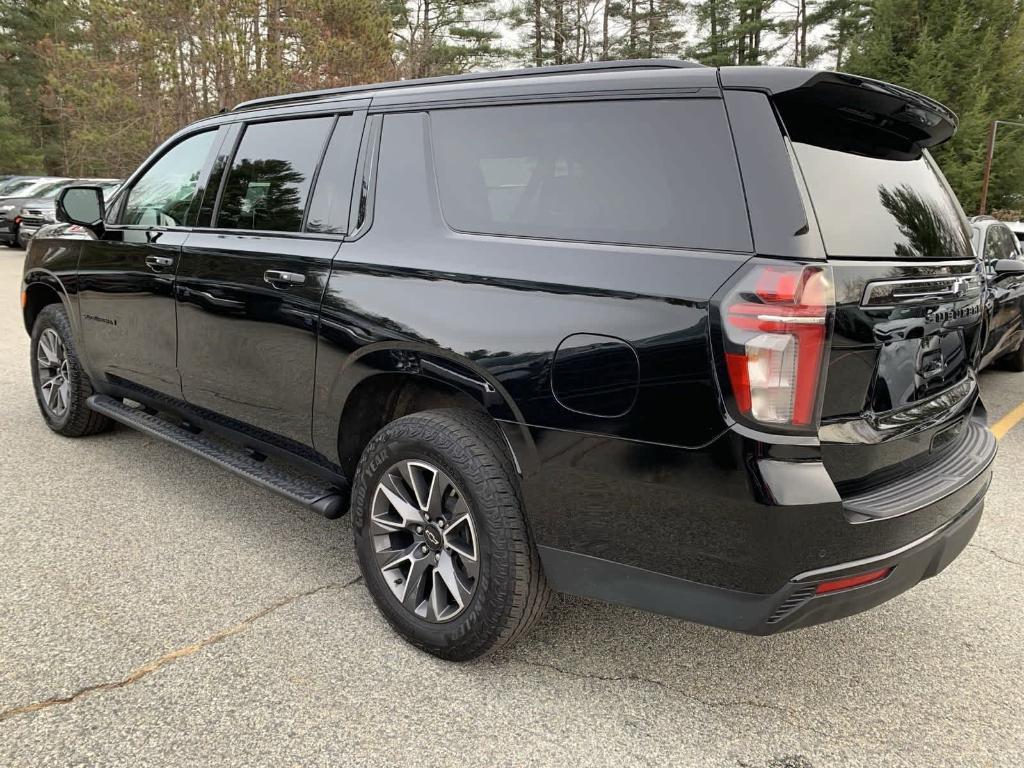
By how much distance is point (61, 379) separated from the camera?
4.70 m

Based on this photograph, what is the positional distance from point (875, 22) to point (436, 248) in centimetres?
3633

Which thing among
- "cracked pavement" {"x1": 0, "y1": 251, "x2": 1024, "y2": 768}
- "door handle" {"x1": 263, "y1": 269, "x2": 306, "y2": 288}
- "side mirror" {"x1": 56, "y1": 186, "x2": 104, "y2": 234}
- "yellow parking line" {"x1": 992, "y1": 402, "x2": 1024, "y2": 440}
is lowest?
"yellow parking line" {"x1": 992, "y1": 402, "x2": 1024, "y2": 440}

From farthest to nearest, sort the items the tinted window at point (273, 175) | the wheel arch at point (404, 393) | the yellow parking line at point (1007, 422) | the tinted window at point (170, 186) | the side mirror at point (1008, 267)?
the yellow parking line at point (1007, 422) < the side mirror at point (1008, 267) < the tinted window at point (170, 186) < the tinted window at point (273, 175) < the wheel arch at point (404, 393)

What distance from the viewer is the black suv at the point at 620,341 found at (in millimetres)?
1959

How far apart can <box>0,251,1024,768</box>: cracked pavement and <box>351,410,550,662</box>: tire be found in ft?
0.50

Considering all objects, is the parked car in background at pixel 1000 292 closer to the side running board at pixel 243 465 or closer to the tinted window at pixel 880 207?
the tinted window at pixel 880 207

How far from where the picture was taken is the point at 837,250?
2.00 meters

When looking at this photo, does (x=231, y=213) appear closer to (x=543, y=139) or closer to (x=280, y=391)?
(x=280, y=391)

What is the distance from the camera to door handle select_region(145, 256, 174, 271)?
3.61 meters

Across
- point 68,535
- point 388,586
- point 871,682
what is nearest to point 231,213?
point 68,535

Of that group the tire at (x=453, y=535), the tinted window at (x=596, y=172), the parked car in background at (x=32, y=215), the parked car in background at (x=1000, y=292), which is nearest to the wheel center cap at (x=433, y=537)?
the tire at (x=453, y=535)

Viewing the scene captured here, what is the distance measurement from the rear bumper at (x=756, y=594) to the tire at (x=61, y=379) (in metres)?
3.46

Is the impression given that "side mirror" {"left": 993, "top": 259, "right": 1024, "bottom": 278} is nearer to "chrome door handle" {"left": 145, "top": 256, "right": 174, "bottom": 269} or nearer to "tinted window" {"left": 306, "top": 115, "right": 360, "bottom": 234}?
"tinted window" {"left": 306, "top": 115, "right": 360, "bottom": 234}

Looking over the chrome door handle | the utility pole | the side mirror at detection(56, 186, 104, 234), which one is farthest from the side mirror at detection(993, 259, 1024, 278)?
the utility pole
